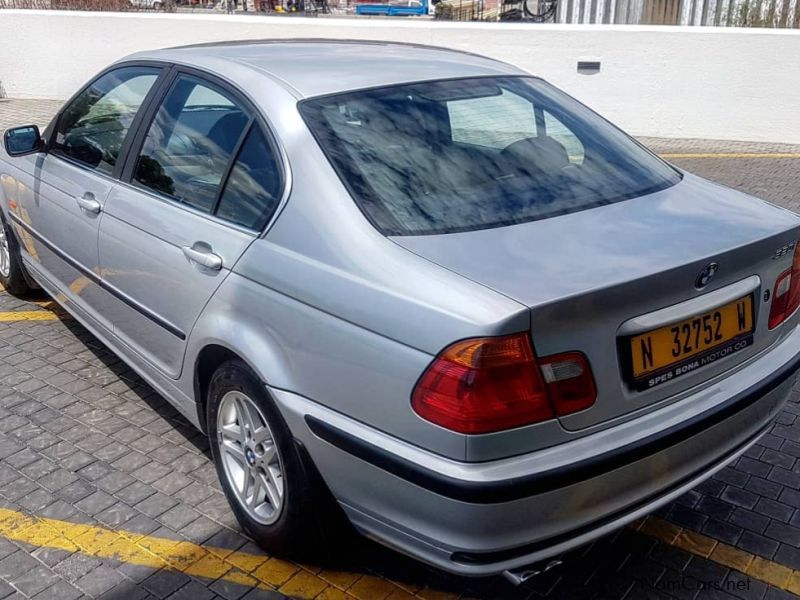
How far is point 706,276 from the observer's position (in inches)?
92.1

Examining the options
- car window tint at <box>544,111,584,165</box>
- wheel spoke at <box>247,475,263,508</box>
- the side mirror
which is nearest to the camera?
wheel spoke at <box>247,475,263,508</box>

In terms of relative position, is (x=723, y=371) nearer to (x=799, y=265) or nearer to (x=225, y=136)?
(x=799, y=265)

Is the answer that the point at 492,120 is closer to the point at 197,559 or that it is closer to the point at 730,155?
the point at 197,559

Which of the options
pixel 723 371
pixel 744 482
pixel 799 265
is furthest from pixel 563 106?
pixel 744 482

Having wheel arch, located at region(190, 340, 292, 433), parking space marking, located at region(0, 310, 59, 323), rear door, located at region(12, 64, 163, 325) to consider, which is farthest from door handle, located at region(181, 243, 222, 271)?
parking space marking, located at region(0, 310, 59, 323)

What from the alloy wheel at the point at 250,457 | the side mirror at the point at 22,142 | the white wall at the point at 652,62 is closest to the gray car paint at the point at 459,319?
the alloy wheel at the point at 250,457

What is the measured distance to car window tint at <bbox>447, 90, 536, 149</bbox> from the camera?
3.06m

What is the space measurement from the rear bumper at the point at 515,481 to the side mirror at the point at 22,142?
2.61 metres

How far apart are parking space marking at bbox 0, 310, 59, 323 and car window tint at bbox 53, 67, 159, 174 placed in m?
1.33

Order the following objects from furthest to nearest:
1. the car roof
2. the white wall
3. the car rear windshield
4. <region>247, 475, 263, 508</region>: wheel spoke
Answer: the white wall, the car roof, <region>247, 475, 263, 508</region>: wheel spoke, the car rear windshield

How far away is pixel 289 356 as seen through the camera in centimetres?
246

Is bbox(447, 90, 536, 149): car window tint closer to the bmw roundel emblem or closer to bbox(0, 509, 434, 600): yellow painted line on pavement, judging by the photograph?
the bmw roundel emblem

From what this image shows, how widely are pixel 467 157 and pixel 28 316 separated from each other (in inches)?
138

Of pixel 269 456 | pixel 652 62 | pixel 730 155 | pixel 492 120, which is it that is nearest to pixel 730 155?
pixel 730 155
